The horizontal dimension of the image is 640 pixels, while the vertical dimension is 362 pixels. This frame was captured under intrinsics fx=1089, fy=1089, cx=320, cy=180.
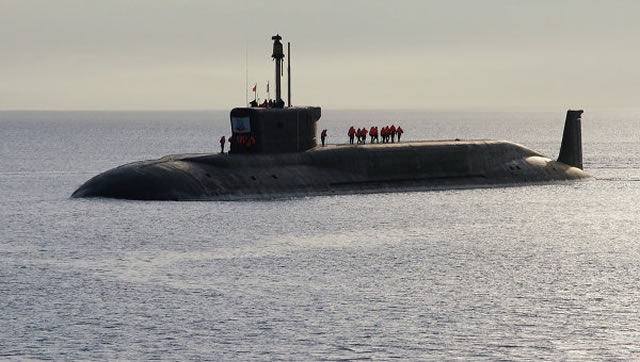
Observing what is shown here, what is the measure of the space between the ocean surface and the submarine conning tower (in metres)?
3.42

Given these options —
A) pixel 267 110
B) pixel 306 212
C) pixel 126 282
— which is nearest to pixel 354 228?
pixel 306 212

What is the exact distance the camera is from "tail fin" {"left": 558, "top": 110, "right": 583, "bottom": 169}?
3027 inches

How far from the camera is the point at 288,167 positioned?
60.5m

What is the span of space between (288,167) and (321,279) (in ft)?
69.0

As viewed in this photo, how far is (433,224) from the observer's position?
184ft

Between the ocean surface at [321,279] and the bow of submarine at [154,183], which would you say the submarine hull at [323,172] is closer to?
the bow of submarine at [154,183]

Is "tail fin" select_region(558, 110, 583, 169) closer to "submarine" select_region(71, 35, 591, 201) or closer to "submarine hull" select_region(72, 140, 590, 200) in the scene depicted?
"submarine hull" select_region(72, 140, 590, 200)

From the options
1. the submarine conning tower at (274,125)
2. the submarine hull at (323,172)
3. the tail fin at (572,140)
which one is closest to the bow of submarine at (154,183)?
the submarine hull at (323,172)

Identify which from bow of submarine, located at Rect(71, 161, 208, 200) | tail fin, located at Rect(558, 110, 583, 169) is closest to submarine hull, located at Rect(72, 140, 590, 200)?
bow of submarine, located at Rect(71, 161, 208, 200)

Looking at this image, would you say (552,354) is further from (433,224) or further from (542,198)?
(542,198)

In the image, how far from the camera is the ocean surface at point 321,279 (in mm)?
30750

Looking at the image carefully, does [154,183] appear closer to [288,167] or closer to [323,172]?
[288,167]

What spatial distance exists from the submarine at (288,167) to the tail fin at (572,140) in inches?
329

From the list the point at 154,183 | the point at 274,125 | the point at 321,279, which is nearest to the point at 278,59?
the point at 274,125
